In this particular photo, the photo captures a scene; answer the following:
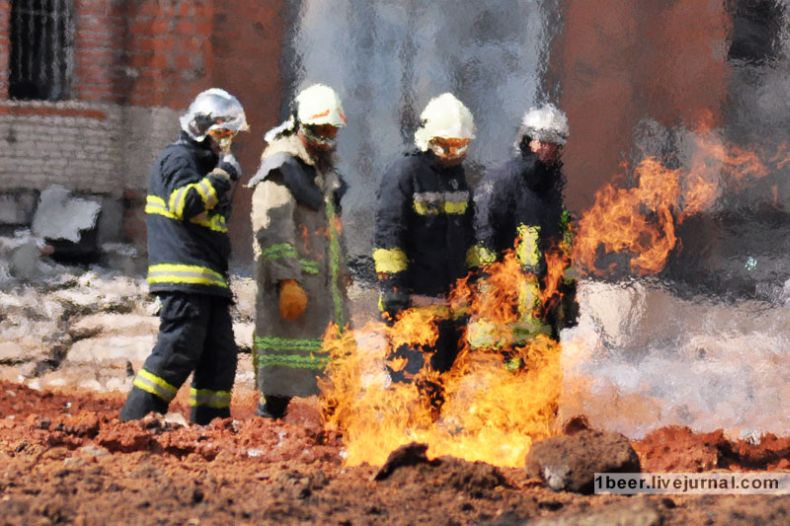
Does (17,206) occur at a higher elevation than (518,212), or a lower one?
higher

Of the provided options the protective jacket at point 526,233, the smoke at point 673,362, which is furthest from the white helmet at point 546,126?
the smoke at point 673,362

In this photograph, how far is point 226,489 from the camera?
5.27 metres

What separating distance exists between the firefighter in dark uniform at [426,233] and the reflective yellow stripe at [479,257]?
0.08 m

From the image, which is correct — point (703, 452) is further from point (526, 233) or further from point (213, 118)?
point (213, 118)

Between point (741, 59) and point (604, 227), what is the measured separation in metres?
5.38

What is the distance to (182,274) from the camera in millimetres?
7008

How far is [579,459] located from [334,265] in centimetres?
227

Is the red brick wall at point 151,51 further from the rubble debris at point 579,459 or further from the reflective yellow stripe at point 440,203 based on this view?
the rubble debris at point 579,459

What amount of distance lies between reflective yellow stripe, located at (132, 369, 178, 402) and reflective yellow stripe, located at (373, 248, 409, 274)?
1.26 m

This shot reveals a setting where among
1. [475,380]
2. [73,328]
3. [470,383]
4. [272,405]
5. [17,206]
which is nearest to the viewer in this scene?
[272,405]

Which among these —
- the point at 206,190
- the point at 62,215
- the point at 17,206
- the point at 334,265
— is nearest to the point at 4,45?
the point at 17,206

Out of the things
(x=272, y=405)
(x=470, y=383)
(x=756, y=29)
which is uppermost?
(x=756, y=29)

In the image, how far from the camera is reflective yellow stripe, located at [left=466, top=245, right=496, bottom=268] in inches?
302

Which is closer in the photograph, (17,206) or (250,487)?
(250,487)
